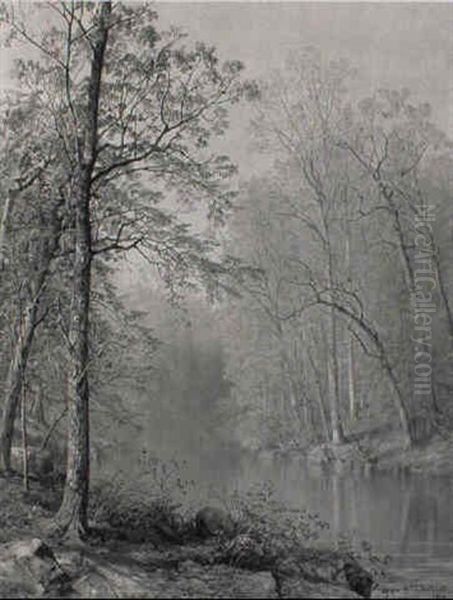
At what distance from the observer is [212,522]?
12.9m

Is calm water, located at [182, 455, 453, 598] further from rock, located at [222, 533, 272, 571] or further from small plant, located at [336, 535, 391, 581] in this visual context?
rock, located at [222, 533, 272, 571]

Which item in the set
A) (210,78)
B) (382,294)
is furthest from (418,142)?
(210,78)

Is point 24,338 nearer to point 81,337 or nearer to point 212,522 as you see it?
point 81,337

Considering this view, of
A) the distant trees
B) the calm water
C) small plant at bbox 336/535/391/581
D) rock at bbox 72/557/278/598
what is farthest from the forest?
the calm water

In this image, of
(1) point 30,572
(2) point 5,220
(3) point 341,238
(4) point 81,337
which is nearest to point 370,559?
(1) point 30,572

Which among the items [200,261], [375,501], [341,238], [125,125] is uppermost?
[341,238]

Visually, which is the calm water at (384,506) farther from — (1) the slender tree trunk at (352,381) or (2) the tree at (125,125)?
(2) the tree at (125,125)

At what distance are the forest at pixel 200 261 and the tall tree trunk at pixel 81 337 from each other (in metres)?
0.03

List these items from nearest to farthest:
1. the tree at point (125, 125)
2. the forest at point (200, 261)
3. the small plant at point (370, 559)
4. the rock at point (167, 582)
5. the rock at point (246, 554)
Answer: the rock at point (167, 582), the rock at point (246, 554), the small plant at point (370, 559), the tree at point (125, 125), the forest at point (200, 261)

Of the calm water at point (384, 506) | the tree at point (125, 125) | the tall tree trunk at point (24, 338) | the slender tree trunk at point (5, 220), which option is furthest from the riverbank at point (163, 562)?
the slender tree trunk at point (5, 220)

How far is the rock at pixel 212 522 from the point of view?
12656 millimetres

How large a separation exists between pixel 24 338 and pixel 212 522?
4956mm

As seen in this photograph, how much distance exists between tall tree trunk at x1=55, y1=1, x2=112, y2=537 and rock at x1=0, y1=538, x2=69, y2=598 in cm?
199

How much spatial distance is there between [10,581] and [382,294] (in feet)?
→ 91.4
